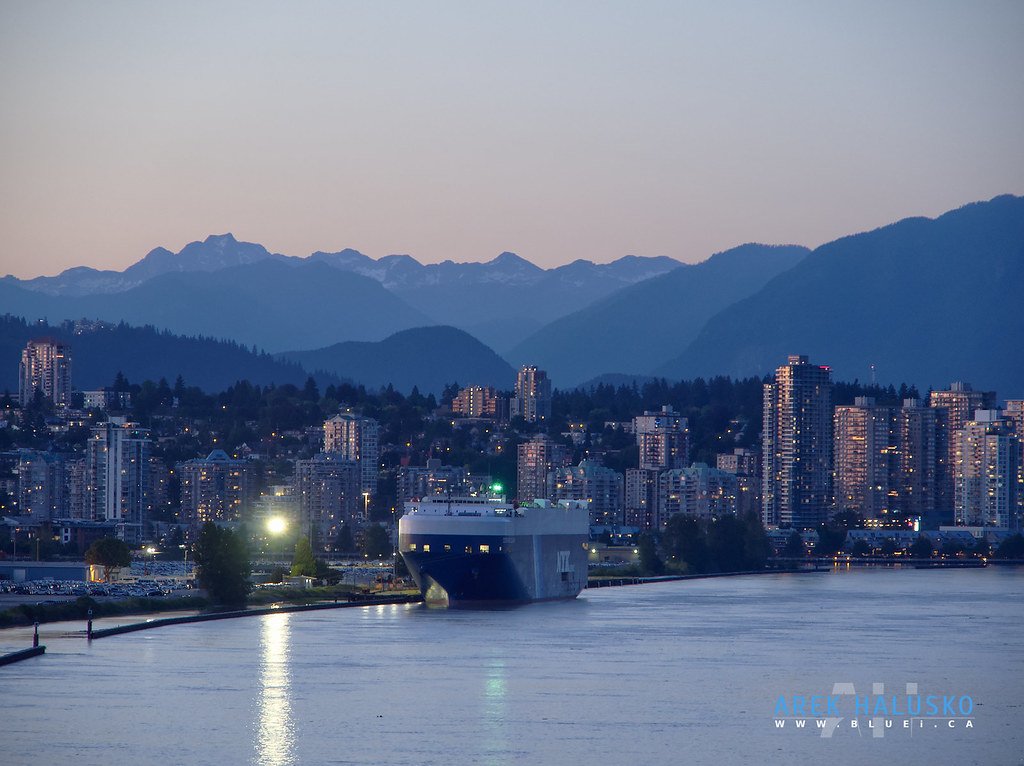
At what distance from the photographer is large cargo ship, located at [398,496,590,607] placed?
6444cm

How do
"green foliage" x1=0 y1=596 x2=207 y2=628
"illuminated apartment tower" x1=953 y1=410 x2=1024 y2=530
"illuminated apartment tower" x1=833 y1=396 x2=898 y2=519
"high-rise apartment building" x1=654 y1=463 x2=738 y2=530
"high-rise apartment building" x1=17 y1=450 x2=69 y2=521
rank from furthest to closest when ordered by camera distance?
"illuminated apartment tower" x1=833 y1=396 x2=898 y2=519 → "illuminated apartment tower" x1=953 y1=410 x2=1024 y2=530 → "high-rise apartment building" x1=654 y1=463 x2=738 y2=530 → "high-rise apartment building" x1=17 y1=450 x2=69 y2=521 → "green foliage" x1=0 y1=596 x2=207 y2=628

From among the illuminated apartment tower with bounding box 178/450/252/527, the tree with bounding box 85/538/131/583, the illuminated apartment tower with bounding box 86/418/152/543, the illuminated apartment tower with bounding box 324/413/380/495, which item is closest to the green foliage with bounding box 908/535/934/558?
the illuminated apartment tower with bounding box 324/413/380/495

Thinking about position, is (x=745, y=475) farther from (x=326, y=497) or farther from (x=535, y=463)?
(x=326, y=497)

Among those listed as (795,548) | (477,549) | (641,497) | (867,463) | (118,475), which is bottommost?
(795,548)

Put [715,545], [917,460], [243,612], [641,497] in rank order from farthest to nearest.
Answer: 1. [917,460]
2. [641,497]
3. [715,545]
4. [243,612]

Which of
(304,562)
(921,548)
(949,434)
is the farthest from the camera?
(949,434)

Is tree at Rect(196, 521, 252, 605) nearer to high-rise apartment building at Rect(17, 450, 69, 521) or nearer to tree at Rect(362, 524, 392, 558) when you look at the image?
tree at Rect(362, 524, 392, 558)

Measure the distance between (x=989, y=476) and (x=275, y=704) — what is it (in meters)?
143

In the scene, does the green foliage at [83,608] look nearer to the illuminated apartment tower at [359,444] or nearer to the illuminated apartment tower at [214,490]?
the illuminated apartment tower at [214,490]

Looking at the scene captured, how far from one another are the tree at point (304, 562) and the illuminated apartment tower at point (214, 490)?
64.2 meters

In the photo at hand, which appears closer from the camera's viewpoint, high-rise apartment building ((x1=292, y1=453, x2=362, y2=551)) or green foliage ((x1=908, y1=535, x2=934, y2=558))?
high-rise apartment building ((x1=292, y1=453, x2=362, y2=551))


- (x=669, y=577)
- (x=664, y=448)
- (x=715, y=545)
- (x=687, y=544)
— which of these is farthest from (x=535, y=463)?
(x=669, y=577)

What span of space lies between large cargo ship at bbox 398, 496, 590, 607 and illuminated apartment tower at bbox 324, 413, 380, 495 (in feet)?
310

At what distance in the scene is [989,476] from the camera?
16850 centimetres
